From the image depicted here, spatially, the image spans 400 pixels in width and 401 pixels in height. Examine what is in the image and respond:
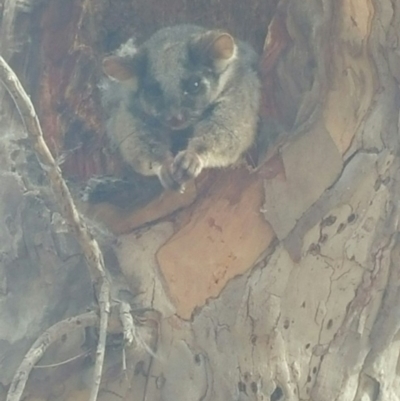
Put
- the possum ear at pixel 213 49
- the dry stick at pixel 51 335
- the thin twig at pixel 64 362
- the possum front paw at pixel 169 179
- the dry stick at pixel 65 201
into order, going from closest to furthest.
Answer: the dry stick at pixel 65 201, the dry stick at pixel 51 335, the thin twig at pixel 64 362, the possum front paw at pixel 169 179, the possum ear at pixel 213 49

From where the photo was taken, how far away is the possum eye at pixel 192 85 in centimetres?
373

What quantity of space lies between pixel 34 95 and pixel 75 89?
0.20 metres

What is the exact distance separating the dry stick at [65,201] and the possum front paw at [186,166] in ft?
1.90

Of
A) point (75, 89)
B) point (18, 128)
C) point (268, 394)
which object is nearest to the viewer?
point (268, 394)

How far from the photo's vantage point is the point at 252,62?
3988 mm

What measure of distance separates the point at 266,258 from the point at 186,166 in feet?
1.73

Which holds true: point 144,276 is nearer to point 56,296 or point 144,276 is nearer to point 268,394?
point 56,296

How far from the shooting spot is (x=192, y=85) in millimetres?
3740

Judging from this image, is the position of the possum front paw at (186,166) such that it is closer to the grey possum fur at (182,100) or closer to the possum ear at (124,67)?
the grey possum fur at (182,100)

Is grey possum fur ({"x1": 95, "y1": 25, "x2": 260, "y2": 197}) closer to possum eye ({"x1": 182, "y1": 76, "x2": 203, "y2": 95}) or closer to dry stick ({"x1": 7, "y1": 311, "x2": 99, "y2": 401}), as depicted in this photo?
possum eye ({"x1": 182, "y1": 76, "x2": 203, "y2": 95})

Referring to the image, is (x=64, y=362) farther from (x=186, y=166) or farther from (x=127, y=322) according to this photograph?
(x=186, y=166)

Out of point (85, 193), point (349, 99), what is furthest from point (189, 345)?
Result: point (349, 99)

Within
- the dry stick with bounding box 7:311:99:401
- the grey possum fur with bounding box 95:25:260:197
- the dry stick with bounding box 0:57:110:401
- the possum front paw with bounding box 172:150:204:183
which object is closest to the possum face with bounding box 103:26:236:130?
the grey possum fur with bounding box 95:25:260:197

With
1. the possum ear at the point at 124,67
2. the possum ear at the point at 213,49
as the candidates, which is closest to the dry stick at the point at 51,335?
the possum ear at the point at 124,67
